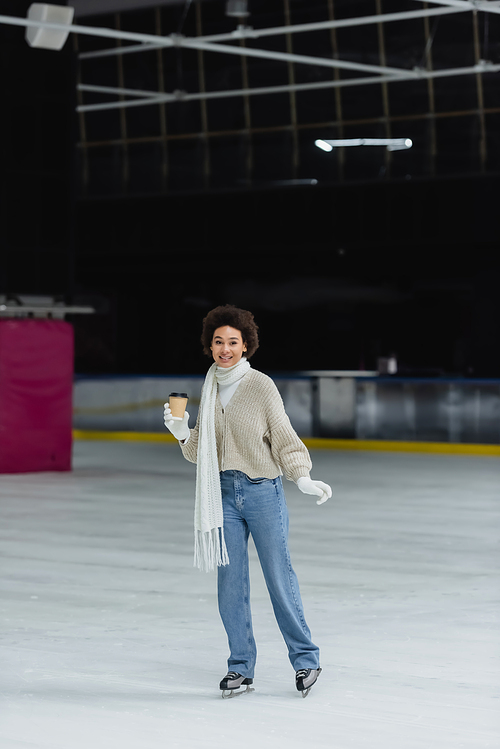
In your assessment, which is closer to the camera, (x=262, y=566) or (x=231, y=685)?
(x=262, y=566)

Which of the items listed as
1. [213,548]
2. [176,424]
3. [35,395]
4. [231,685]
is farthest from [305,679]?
[35,395]

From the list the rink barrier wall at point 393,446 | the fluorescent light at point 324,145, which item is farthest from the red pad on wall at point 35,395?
the fluorescent light at point 324,145

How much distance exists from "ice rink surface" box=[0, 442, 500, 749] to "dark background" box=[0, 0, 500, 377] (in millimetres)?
16317

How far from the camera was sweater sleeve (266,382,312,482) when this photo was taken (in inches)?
210

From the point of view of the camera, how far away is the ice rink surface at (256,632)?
507 centimetres

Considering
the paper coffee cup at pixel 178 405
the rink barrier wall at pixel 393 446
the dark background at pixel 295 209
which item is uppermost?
the dark background at pixel 295 209

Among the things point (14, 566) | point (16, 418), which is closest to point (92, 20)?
point (16, 418)

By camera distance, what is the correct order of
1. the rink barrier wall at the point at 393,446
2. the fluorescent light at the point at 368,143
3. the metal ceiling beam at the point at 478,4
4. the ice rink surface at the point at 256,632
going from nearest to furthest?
the ice rink surface at the point at 256,632, the metal ceiling beam at the point at 478,4, the rink barrier wall at the point at 393,446, the fluorescent light at the point at 368,143

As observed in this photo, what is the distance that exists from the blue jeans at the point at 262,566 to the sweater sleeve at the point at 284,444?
0.40ft

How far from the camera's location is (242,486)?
5.39 meters

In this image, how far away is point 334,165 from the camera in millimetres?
30578

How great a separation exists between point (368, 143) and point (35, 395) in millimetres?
15629

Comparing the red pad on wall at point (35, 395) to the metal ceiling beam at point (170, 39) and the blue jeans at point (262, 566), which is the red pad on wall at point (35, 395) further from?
the blue jeans at point (262, 566)

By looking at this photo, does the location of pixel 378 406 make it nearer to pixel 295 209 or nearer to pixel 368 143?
pixel 295 209
